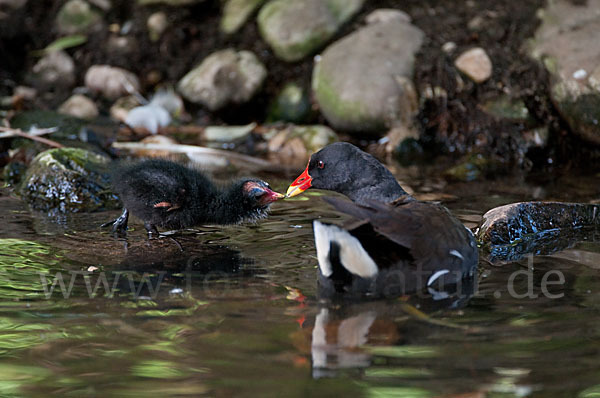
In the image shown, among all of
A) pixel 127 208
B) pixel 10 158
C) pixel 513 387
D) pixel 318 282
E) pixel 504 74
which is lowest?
pixel 513 387

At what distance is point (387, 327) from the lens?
3.01 metres

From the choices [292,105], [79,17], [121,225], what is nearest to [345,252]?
[121,225]

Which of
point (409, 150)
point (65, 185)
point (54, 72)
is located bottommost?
point (65, 185)

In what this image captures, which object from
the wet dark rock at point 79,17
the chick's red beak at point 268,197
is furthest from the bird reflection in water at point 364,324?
the wet dark rock at point 79,17

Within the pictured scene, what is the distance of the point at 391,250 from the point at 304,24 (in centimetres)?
583

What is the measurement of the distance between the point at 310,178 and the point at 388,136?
11.0 ft

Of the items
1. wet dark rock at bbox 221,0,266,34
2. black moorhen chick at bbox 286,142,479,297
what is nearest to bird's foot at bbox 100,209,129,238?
black moorhen chick at bbox 286,142,479,297

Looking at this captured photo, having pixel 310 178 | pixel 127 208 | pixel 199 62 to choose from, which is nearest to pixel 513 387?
pixel 310 178

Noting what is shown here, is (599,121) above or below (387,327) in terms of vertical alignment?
above

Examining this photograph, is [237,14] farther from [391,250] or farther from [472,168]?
[391,250]

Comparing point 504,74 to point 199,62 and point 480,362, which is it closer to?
point 199,62

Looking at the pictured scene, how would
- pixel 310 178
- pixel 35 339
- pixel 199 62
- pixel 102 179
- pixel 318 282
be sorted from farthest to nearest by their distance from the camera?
pixel 199 62 → pixel 102 179 → pixel 310 178 → pixel 318 282 → pixel 35 339

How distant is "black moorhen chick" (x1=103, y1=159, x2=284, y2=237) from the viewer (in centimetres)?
464

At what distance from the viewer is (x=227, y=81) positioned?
8.92 meters
